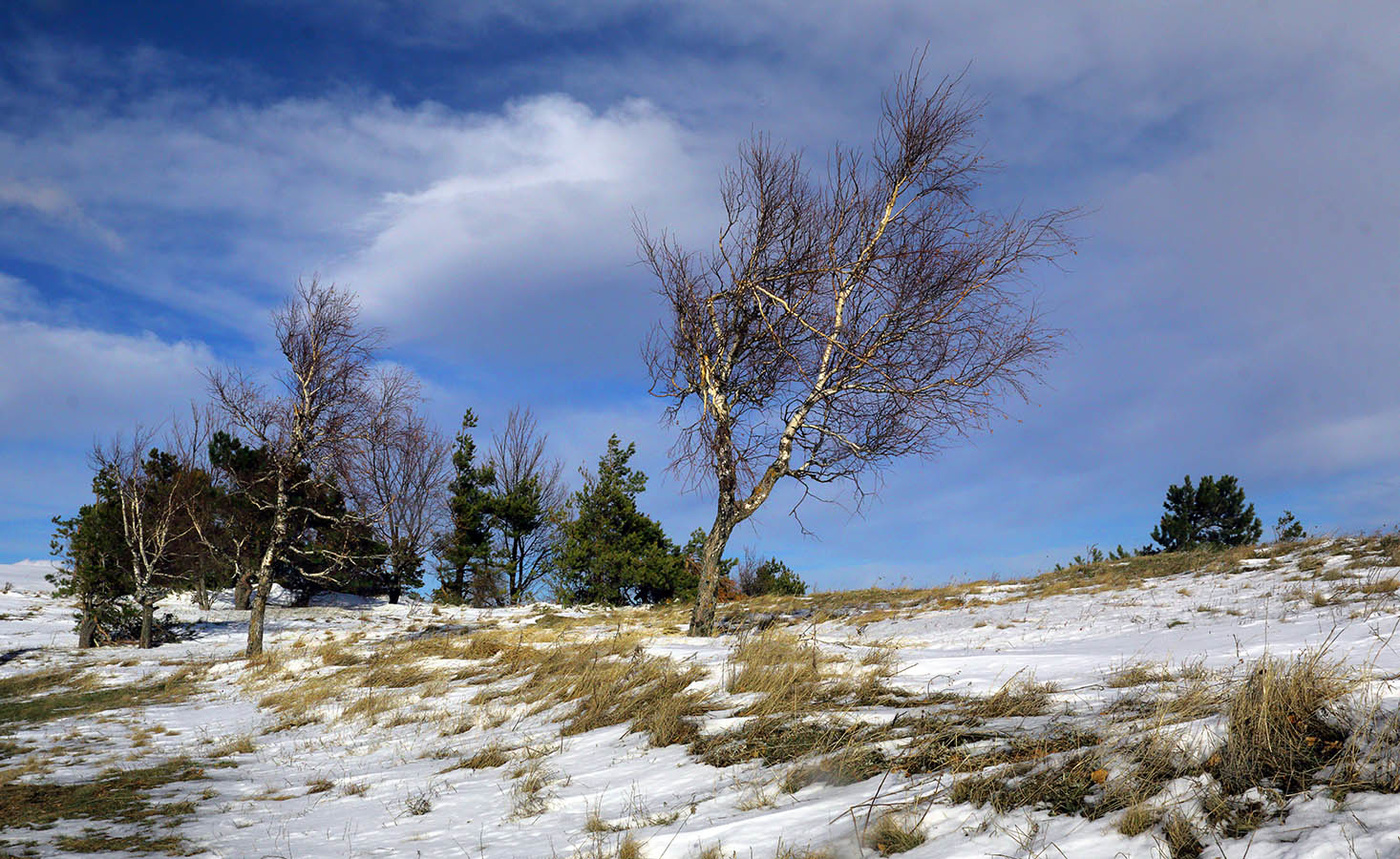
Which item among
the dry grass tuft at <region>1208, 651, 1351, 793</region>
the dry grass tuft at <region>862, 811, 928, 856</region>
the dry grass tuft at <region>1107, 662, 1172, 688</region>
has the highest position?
the dry grass tuft at <region>1208, 651, 1351, 793</region>

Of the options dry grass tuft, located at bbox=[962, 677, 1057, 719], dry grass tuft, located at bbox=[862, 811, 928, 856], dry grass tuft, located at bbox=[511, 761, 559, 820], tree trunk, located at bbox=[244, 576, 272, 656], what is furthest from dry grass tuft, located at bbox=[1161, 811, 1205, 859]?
tree trunk, located at bbox=[244, 576, 272, 656]

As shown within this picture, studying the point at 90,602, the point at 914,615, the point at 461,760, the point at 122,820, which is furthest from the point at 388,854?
the point at 90,602

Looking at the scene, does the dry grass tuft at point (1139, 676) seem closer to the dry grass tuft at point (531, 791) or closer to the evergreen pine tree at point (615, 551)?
the dry grass tuft at point (531, 791)

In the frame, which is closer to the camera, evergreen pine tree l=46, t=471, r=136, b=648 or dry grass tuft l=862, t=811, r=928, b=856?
dry grass tuft l=862, t=811, r=928, b=856

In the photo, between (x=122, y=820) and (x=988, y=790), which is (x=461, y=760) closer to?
(x=122, y=820)

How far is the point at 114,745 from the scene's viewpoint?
856 centimetres

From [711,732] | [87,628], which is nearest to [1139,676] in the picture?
[711,732]

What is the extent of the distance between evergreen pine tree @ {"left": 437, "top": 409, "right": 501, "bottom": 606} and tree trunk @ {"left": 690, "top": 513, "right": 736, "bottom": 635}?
69.5ft

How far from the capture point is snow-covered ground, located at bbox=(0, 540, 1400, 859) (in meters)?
A: 3.24

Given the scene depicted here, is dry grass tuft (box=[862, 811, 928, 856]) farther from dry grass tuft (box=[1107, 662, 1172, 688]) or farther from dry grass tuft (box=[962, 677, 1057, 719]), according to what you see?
dry grass tuft (box=[1107, 662, 1172, 688])

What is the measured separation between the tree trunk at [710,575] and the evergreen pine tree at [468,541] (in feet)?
69.5

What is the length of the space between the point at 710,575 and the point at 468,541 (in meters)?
22.5

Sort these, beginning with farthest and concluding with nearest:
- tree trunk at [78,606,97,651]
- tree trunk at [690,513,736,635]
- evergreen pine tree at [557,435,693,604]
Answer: evergreen pine tree at [557,435,693,604] < tree trunk at [78,606,97,651] < tree trunk at [690,513,736,635]

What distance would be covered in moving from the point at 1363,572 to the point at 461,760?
1285cm
